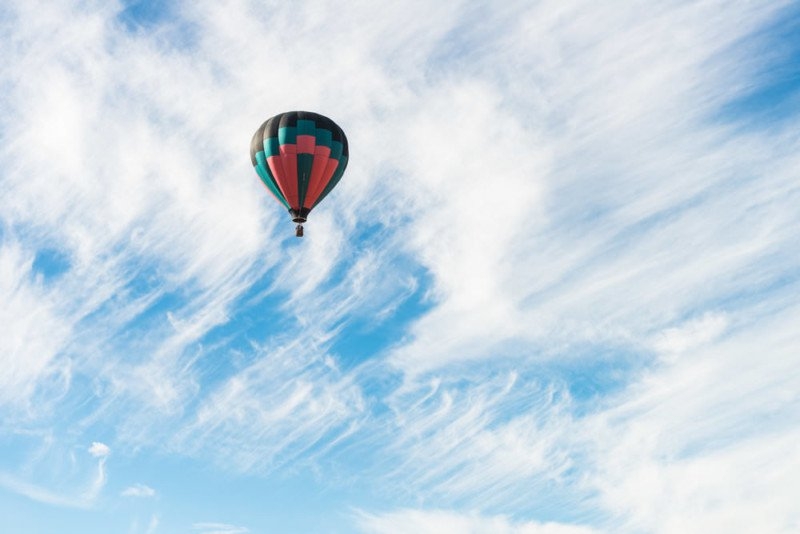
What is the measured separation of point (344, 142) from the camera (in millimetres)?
90688

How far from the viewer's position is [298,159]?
87.7 metres

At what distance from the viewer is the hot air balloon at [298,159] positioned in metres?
87.8

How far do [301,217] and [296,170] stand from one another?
14.0 feet

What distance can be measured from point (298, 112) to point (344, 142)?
4996mm

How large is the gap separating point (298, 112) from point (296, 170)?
5.67m

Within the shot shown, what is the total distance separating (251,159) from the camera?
3580 inches

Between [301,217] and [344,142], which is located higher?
[344,142]

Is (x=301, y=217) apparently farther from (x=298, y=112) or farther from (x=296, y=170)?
(x=298, y=112)

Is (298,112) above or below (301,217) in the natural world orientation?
above

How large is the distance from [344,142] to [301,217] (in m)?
8.67

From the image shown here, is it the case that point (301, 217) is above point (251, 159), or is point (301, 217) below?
below

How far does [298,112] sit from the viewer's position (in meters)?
89.4

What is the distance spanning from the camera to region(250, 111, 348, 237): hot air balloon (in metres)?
87.8

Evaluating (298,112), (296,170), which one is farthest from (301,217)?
(298,112)
